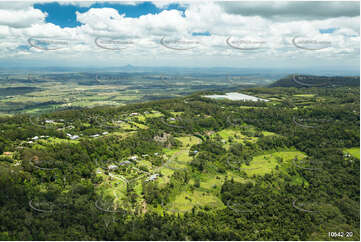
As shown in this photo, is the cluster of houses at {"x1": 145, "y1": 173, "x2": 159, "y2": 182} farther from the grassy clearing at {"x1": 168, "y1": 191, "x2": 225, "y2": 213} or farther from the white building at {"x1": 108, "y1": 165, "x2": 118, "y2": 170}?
the white building at {"x1": 108, "y1": 165, "x2": 118, "y2": 170}

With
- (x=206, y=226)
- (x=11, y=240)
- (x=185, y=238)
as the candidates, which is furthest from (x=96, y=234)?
(x=206, y=226)

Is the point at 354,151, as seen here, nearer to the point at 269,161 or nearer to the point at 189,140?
the point at 269,161

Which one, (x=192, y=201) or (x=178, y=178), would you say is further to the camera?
(x=178, y=178)

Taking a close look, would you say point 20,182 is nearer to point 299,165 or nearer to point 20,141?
point 20,141

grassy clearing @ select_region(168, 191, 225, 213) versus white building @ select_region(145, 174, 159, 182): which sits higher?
white building @ select_region(145, 174, 159, 182)

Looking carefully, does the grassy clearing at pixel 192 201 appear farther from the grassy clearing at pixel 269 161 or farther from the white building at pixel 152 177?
the grassy clearing at pixel 269 161

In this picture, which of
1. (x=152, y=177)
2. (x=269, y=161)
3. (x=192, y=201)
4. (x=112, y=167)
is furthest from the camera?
(x=269, y=161)

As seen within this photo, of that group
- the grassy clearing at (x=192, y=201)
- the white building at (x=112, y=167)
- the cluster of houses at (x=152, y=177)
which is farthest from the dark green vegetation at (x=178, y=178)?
the white building at (x=112, y=167)

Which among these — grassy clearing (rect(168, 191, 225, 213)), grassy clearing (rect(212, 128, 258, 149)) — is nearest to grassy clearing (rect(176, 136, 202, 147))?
grassy clearing (rect(212, 128, 258, 149))

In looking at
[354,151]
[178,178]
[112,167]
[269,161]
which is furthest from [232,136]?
[112,167]

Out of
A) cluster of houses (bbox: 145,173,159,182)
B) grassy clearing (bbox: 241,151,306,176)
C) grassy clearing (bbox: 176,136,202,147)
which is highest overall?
grassy clearing (bbox: 176,136,202,147)
